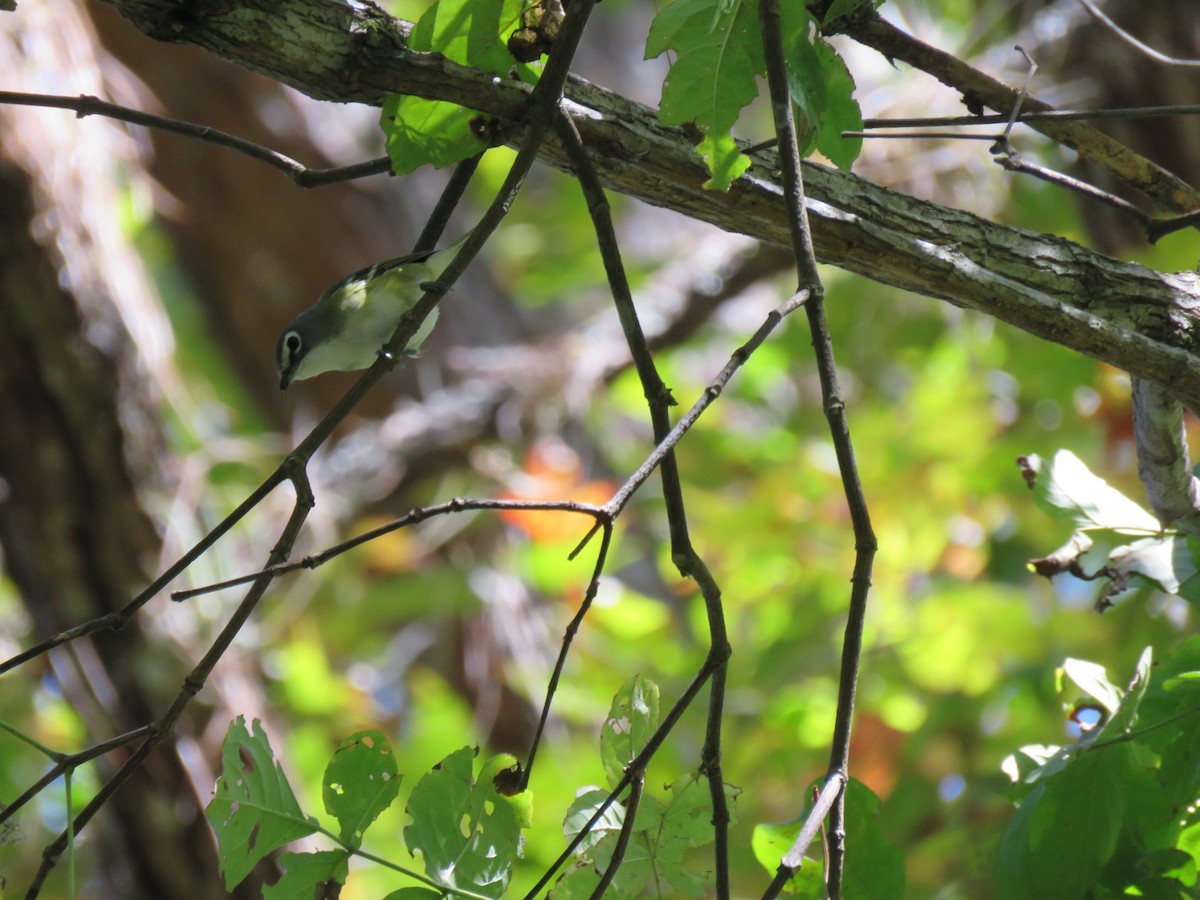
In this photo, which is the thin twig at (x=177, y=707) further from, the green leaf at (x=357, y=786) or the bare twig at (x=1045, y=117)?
the bare twig at (x=1045, y=117)

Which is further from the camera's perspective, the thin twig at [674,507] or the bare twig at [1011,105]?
the bare twig at [1011,105]

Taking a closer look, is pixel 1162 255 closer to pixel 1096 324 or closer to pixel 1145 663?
pixel 1096 324

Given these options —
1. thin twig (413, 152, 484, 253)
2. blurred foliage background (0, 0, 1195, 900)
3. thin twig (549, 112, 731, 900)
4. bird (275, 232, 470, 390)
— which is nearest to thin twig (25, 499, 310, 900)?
thin twig (549, 112, 731, 900)

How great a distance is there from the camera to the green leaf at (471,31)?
124 centimetres

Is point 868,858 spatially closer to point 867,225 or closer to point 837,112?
point 867,225

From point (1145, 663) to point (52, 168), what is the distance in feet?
10.8

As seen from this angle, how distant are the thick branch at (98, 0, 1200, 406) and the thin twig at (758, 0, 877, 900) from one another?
229mm

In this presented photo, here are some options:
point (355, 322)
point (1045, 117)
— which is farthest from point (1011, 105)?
point (355, 322)

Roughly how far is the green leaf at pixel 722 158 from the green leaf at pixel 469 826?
0.68 m

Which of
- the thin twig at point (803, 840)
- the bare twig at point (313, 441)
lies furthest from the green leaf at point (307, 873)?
the thin twig at point (803, 840)

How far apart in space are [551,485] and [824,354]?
11.1 ft

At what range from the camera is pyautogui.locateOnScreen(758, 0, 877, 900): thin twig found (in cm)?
110

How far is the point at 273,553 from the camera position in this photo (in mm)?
1022

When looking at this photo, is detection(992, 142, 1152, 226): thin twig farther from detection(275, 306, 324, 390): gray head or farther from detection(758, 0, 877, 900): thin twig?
detection(275, 306, 324, 390): gray head
